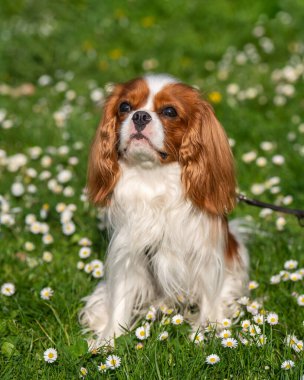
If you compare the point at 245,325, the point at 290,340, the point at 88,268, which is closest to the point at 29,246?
the point at 88,268

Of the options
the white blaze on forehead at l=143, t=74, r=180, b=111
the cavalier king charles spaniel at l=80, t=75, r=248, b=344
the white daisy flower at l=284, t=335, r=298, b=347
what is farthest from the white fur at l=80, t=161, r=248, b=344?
the white daisy flower at l=284, t=335, r=298, b=347

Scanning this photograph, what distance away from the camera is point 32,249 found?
13.8 feet

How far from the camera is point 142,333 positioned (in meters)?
3.16

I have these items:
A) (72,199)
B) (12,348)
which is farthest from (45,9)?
(12,348)

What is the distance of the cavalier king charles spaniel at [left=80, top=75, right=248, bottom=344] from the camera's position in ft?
10.6

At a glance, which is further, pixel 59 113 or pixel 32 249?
pixel 59 113

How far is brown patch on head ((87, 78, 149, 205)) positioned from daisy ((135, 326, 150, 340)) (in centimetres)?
67

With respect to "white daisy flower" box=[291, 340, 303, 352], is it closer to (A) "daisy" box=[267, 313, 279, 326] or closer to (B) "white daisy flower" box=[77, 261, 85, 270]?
(A) "daisy" box=[267, 313, 279, 326]

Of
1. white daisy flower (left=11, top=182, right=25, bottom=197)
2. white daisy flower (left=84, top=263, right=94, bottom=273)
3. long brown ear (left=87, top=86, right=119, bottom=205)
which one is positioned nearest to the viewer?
long brown ear (left=87, top=86, right=119, bottom=205)

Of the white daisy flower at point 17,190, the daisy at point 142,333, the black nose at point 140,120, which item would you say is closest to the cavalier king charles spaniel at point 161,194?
the black nose at point 140,120

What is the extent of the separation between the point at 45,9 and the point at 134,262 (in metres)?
5.43

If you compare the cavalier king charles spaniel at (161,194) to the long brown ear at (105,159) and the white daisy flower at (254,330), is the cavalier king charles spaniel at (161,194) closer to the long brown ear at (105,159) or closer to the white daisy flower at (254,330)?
the long brown ear at (105,159)

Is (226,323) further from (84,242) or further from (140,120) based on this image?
(84,242)

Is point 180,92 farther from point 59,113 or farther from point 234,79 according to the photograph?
point 234,79
